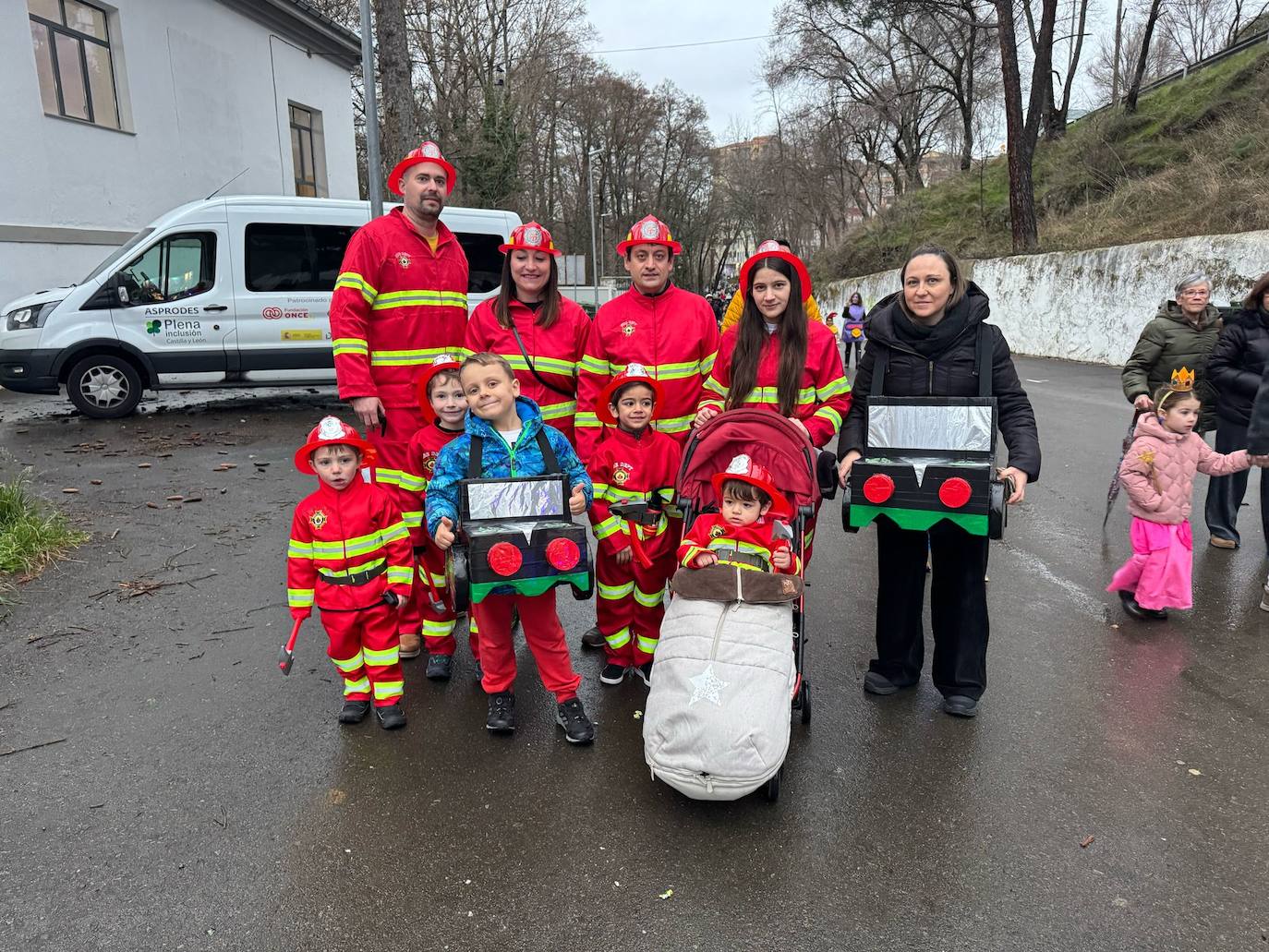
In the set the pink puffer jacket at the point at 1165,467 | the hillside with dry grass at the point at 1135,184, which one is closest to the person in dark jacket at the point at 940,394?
the pink puffer jacket at the point at 1165,467

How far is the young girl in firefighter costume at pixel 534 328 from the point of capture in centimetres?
399

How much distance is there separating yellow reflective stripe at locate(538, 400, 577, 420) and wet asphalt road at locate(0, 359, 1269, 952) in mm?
1318

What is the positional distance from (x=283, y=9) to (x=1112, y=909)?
2324cm

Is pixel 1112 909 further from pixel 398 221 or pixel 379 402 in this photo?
pixel 398 221

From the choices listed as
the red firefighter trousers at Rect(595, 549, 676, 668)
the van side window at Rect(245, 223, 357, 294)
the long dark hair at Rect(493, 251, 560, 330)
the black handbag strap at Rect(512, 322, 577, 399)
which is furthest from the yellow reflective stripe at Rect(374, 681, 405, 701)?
the van side window at Rect(245, 223, 357, 294)

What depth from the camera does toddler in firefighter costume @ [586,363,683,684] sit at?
3.73 meters

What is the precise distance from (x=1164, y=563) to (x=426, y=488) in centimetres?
413

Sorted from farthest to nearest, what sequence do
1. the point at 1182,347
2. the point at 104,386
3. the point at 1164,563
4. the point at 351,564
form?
the point at 104,386 → the point at 1182,347 → the point at 1164,563 → the point at 351,564

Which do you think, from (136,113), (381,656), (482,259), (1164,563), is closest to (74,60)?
(136,113)

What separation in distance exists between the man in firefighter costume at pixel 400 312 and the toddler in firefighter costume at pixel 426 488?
0.31ft

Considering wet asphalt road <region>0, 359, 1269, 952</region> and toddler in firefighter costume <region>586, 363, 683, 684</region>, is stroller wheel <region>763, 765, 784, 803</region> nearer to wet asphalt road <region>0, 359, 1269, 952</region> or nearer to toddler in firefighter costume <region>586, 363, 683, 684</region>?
wet asphalt road <region>0, 359, 1269, 952</region>

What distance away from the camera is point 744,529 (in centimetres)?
323

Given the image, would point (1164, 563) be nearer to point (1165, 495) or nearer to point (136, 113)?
point (1165, 495)

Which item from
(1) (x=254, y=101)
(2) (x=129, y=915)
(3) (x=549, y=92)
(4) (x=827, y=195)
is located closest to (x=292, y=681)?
(2) (x=129, y=915)
